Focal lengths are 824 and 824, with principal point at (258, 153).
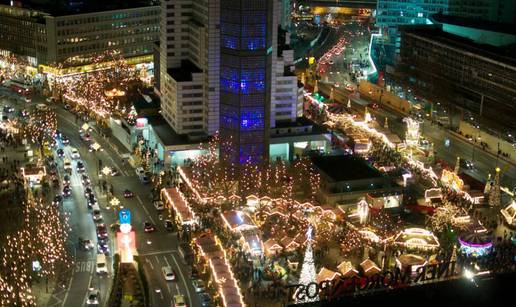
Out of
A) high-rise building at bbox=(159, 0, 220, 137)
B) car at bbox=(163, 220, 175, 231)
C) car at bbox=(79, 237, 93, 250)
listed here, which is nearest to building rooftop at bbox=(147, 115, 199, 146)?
high-rise building at bbox=(159, 0, 220, 137)

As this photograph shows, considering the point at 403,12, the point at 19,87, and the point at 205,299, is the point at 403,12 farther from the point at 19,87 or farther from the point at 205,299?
the point at 205,299

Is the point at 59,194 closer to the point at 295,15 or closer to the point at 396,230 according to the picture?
the point at 396,230

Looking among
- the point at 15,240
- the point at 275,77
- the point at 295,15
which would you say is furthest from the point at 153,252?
the point at 295,15

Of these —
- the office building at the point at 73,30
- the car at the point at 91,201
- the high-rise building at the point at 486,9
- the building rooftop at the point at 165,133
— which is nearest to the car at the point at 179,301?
the car at the point at 91,201

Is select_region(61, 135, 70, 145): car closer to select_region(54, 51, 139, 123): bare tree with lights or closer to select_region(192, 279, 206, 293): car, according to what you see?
select_region(54, 51, 139, 123): bare tree with lights

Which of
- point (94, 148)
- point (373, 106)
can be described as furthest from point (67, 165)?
point (373, 106)

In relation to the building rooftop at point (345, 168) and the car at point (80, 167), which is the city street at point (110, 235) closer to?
the car at point (80, 167)
